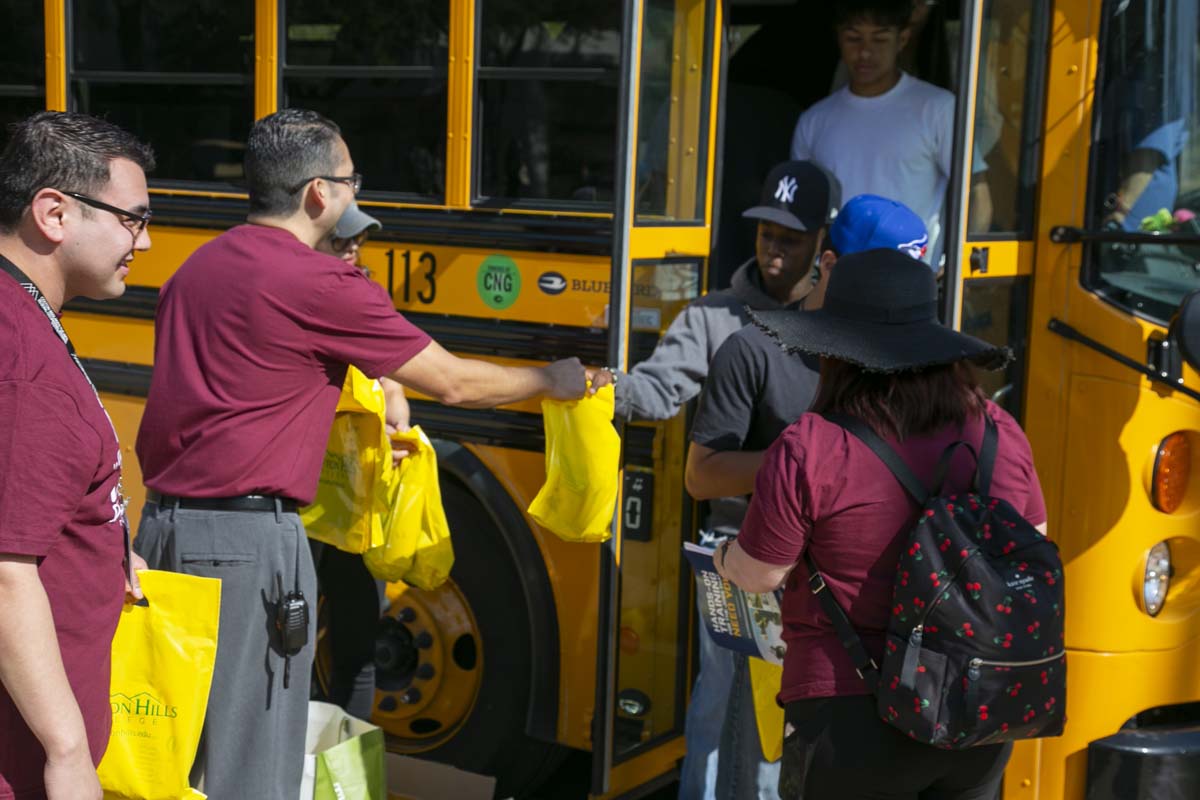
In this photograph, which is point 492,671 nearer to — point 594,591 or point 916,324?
point 594,591

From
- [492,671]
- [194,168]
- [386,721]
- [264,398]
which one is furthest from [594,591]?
[194,168]

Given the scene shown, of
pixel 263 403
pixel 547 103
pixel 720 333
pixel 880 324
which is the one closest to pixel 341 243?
pixel 547 103

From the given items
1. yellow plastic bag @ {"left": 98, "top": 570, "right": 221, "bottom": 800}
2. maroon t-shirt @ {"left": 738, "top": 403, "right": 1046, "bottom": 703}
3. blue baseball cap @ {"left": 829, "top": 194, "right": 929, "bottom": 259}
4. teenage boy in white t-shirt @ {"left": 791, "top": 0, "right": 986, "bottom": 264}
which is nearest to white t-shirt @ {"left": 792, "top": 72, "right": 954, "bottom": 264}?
teenage boy in white t-shirt @ {"left": 791, "top": 0, "right": 986, "bottom": 264}

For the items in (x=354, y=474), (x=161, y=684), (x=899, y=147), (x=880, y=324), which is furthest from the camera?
(x=899, y=147)

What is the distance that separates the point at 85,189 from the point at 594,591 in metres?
2.03

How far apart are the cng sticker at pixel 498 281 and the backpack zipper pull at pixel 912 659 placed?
6.01 ft

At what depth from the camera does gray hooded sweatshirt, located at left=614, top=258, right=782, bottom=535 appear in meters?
3.62

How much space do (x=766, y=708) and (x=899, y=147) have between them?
1.69 metres

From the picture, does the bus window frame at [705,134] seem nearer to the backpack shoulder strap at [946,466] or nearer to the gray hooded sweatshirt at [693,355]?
the gray hooded sweatshirt at [693,355]

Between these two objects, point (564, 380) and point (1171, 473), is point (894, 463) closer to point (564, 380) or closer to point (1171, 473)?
point (564, 380)

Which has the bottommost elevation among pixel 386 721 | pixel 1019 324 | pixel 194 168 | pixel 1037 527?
pixel 386 721

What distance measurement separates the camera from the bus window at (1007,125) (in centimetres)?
369

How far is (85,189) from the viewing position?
2191 mm

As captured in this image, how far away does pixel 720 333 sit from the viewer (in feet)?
12.0
